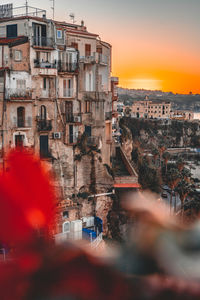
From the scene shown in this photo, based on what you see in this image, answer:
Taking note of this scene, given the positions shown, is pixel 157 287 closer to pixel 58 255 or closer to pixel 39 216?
pixel 58 255

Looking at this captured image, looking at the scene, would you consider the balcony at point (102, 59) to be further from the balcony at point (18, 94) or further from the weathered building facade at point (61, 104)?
the balcony at point (18, 94)

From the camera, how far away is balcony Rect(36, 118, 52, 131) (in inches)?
1032

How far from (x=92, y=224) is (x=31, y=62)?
14.8 metres

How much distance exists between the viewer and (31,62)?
25531 mm

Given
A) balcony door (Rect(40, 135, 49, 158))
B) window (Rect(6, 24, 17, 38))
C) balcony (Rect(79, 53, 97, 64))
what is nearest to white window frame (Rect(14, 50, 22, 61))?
window (Rect(6, 24, 17, 38))

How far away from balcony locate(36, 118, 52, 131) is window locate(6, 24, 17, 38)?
726cm

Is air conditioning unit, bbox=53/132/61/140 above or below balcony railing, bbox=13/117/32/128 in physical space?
below

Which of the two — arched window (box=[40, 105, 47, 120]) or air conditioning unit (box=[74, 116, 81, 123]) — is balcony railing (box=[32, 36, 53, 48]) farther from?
air conditioning unit (box=[74, 116, 81, 123])

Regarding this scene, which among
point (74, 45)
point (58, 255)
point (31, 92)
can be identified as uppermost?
point (74, 45)

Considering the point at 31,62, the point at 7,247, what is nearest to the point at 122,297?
the point at 7,247

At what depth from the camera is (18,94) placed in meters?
25.0

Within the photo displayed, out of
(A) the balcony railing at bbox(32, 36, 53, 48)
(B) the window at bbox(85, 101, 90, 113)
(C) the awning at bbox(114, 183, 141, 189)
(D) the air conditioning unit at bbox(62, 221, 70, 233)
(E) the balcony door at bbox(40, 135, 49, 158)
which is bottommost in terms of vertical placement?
(D) the air conditioning unit at bbox(62, 221, 70, 233)

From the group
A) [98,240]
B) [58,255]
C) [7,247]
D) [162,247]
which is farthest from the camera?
[98,240]

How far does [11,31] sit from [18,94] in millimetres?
5654
